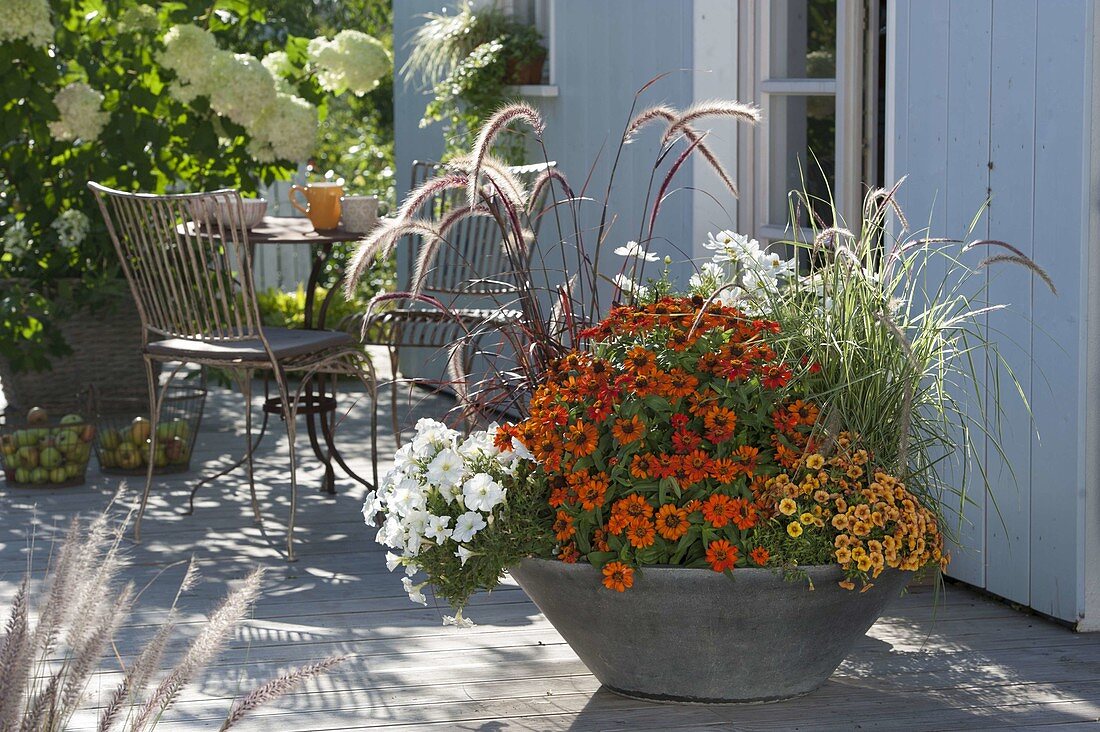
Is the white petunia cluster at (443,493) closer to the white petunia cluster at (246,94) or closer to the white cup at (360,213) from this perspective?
the white cup at (360,213)

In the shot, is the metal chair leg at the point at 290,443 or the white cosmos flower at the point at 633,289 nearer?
the white cosmos flower at the point at 633,289

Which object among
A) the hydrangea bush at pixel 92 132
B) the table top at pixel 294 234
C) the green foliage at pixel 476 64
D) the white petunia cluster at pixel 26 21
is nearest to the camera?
the table top at pixel 294 234

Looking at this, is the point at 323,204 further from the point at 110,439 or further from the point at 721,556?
the point at 721,556

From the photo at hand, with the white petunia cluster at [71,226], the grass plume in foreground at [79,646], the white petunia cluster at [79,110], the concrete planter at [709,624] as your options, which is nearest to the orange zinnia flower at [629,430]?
the concrete planter at [709,624]

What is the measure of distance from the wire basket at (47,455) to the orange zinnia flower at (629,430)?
280 cm

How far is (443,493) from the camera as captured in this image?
257cm

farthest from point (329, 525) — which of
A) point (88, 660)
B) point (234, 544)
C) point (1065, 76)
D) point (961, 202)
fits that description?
point (88, 660)

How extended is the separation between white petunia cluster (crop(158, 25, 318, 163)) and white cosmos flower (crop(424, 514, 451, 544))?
8.69 ft

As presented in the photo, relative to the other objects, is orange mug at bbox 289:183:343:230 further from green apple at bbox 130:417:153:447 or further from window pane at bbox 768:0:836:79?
window pane at bbox 768:0:836:79

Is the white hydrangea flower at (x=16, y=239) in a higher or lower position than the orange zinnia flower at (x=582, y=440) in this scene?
higher

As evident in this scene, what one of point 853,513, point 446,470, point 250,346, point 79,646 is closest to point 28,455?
point 250,346

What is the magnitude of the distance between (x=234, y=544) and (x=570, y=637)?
162 cm

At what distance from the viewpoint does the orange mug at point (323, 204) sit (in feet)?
14.4

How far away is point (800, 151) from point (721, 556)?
206 cm
